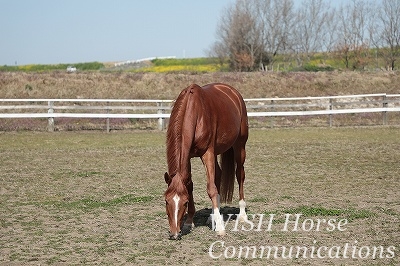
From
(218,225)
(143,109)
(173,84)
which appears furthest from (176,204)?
(173,84)

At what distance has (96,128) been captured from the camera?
80.0ft

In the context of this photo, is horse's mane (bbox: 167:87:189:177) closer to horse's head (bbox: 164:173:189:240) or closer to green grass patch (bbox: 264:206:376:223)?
horse's head (bbox: 164:173:189:240)

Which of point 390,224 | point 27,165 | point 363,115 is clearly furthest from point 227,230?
point 363,115

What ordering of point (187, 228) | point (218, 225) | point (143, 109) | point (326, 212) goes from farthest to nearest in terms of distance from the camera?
point (143, 109), point (326, 212), point (187, 228), point (218, 225)

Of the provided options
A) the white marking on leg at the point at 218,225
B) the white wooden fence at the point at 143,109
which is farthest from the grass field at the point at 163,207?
the white wooden fence at the point at 143,109

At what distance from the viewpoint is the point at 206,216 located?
8070mm

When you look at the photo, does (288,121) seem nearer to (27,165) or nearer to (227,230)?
(27,165)

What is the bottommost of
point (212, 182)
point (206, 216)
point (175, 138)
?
point (206, 216)

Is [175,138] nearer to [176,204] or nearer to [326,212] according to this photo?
[176,204]

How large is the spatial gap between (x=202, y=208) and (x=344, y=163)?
5.65 m

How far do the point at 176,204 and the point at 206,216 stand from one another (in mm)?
1826

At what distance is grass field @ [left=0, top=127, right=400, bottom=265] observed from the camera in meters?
5.99

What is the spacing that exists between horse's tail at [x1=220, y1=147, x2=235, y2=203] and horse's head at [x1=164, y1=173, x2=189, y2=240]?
5.91ft

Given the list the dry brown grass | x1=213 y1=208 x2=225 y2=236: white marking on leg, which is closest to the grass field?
x1=213 y1=208 x2=225 y2=236: white marking on leg
